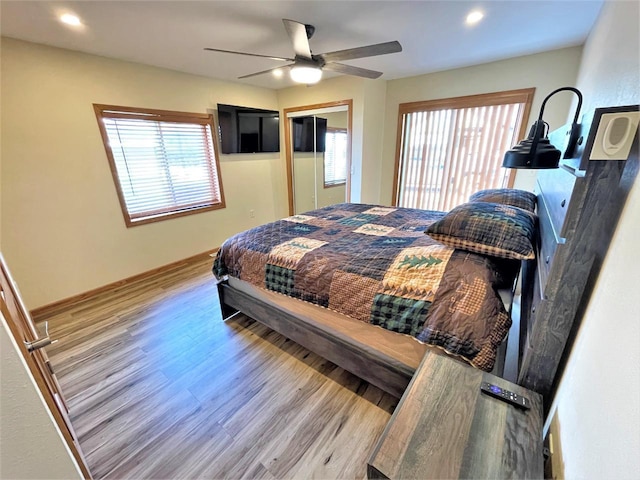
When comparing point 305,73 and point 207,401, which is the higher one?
point 305,73

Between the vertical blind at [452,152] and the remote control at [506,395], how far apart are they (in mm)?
2977

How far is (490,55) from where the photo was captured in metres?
2.72

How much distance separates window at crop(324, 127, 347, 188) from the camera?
430cm

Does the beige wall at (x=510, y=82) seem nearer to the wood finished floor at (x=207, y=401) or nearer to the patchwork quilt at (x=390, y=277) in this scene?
the patchwork quilt at (x=390, y=277)

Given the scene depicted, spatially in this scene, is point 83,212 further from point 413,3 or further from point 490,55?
point 490,55

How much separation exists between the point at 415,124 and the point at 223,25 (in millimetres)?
2737

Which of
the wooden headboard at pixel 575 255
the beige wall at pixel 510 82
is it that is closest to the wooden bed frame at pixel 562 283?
the wooden headboard at pixel 575 255

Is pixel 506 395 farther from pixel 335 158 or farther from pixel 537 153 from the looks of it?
pixel 335 158

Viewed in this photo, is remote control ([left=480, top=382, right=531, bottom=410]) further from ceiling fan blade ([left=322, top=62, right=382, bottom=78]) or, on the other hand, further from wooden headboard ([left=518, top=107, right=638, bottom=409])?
ceiling fan blade ([left=322, top=62, right=382, bottom=78])

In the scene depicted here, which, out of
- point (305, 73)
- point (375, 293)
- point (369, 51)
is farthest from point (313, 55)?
point (375, 293)

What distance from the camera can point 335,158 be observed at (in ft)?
15.0

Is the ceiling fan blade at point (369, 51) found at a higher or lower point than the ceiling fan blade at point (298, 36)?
lower

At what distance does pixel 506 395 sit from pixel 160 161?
3936 millimetres

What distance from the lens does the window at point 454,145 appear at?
9.91ft
